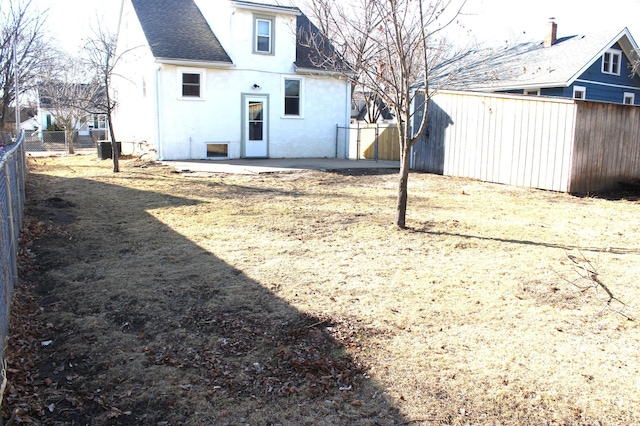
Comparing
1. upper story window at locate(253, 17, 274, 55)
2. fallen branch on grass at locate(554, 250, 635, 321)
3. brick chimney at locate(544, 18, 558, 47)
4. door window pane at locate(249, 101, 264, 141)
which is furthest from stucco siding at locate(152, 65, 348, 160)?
fallen branch on grass at locate(554, 250, 635, 321)

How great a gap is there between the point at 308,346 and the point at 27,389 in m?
1.95

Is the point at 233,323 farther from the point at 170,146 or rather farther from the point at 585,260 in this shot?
the point at 170,146

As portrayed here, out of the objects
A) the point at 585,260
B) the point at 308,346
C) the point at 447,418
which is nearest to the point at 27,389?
the point at 308,346

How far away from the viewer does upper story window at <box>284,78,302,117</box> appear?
68.2ft

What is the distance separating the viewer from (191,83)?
19094 mm

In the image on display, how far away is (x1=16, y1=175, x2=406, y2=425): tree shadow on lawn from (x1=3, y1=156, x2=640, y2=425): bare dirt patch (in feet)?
0.05

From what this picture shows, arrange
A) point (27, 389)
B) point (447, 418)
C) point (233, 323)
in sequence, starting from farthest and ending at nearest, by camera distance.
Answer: point (233, 323)
point (27, 389)
point (447, 418)

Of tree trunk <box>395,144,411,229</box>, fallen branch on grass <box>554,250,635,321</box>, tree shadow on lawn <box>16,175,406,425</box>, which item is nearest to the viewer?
tree shadow on lawn <box>16,175,406,425</box>

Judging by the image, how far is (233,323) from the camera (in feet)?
15.2

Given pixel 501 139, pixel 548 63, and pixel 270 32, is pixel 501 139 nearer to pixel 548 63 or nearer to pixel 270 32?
pixel 270 32

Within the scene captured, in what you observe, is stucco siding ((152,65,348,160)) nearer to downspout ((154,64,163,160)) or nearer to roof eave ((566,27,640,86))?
downspout ((154,64,163,160))

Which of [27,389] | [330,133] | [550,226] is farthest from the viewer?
[330,133]

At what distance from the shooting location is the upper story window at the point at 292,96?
819 inches

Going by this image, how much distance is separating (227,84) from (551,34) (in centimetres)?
1545
